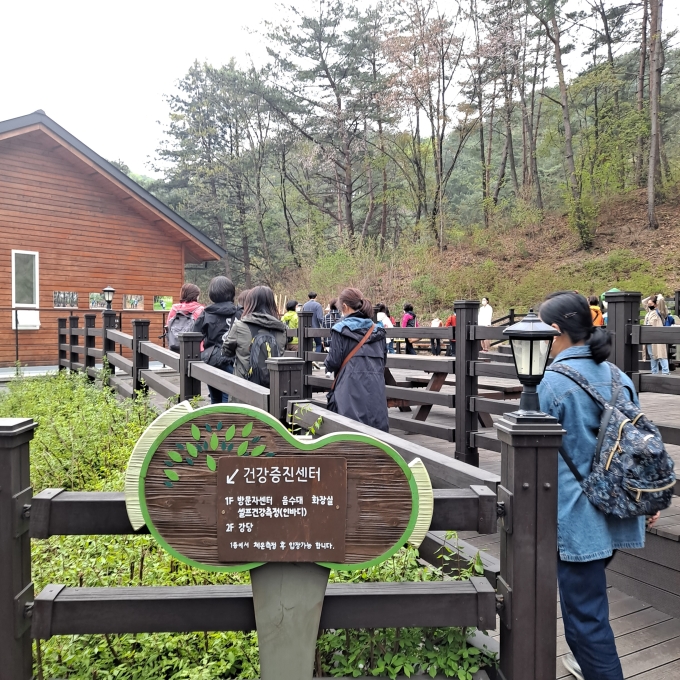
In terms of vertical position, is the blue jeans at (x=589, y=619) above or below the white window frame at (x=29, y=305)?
below

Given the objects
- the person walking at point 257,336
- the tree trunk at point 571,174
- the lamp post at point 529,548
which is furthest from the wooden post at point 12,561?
the tree trunk at point 571,174

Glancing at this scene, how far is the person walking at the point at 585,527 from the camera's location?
2436 millimetres

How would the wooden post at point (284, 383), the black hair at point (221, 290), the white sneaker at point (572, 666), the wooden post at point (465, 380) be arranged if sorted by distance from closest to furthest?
the white sneaker at point (572, 666)
the wooden post at point (284, 383)
the wooden post at point (465, 380)
the black hair at point (221, 290)

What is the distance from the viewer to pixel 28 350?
53.3ft

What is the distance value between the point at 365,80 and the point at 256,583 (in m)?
35.2

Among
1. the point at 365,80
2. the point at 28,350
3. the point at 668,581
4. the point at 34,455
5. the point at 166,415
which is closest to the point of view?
the point at 166,415

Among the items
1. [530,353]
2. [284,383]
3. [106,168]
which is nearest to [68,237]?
[106,168]

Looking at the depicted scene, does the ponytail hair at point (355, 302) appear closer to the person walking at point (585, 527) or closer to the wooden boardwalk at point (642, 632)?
the wooden boardwalk at point (642, 632)

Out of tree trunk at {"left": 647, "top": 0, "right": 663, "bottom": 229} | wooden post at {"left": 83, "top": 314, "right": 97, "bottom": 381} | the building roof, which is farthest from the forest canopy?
wooden post at {"left": 83, "top": 314, "right": 97, "bottom": 381}

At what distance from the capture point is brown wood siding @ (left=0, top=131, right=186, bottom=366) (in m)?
Result: 15.9

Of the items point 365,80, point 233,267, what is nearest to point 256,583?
point 365,80

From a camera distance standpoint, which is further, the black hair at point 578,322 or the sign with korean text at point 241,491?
the black hair at point 578,322

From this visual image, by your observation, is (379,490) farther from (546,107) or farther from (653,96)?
(546,107)

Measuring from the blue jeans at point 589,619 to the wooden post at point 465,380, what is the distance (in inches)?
111
